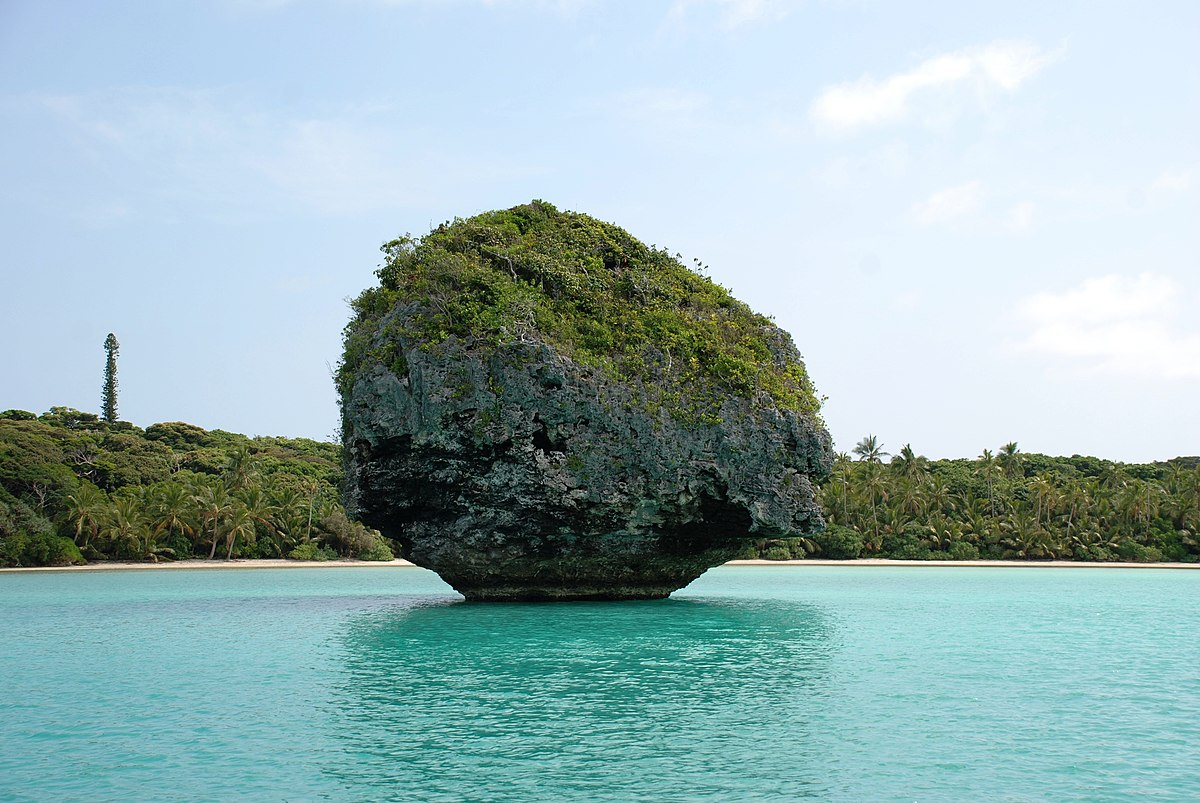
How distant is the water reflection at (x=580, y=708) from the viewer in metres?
8.76

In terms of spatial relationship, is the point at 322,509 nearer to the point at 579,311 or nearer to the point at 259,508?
the point at 259,508

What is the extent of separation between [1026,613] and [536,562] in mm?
12911

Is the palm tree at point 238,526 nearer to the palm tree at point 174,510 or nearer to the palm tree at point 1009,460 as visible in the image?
the palm tree at point 174,510

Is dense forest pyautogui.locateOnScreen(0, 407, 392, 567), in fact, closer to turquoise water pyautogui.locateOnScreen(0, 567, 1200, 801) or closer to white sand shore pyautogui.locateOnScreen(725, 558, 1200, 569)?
white sand shore pyautogui.locateOnScreen(725, 558, 1200, 569)

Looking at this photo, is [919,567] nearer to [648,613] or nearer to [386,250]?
[648,613]

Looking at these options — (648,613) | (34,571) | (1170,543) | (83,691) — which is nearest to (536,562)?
(648,613)

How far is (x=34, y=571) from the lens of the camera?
153 ft

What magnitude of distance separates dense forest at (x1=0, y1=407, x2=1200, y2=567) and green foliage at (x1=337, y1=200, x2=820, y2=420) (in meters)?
34.1

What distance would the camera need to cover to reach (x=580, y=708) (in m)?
11.9

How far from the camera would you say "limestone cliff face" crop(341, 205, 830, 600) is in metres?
21.8

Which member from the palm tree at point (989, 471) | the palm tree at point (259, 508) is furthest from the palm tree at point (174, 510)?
the palm tree at point (989, 471)

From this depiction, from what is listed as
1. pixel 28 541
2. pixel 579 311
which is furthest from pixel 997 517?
pixel 28 541

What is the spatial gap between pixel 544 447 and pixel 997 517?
51.5 m

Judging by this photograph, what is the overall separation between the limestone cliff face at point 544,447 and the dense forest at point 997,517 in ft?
134
